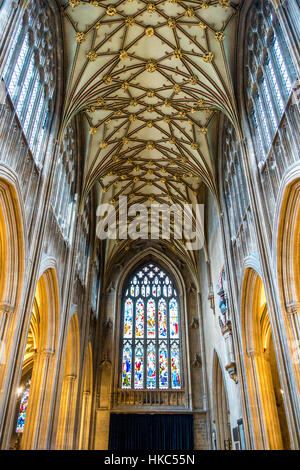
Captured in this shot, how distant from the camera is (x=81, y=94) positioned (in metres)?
13.5

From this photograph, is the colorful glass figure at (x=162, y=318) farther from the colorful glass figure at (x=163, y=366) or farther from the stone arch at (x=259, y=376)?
the stone arch at (x=259, y=376)

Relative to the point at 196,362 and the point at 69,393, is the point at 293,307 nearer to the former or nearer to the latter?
the point at 69,393

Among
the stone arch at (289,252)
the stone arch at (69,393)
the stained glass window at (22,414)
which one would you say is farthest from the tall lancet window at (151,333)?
the stone arch at (289,252)

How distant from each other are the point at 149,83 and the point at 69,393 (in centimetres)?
1276

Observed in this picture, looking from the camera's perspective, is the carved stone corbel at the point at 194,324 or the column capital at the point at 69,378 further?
the carved stone corbel at the point at 194,324

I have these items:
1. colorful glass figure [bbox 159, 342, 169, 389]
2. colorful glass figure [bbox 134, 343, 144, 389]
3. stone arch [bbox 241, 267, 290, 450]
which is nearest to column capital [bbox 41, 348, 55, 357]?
stone arch [bbox 241, 267, 290, 450]

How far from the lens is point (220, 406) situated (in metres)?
17.6

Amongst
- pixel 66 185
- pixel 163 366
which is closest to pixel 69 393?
pixel 163 366

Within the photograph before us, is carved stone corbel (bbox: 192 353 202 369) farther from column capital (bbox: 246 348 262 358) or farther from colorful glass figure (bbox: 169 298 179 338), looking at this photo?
column capital (bbox: 246 348 262 358)

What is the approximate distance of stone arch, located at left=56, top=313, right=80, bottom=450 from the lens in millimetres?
13867

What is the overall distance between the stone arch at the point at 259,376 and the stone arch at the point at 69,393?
245 inches

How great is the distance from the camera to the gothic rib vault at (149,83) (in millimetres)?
12578

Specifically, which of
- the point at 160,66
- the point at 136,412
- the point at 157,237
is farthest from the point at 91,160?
the point at 136,412

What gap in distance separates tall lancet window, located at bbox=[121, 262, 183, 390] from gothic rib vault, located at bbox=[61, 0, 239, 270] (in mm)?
6881
